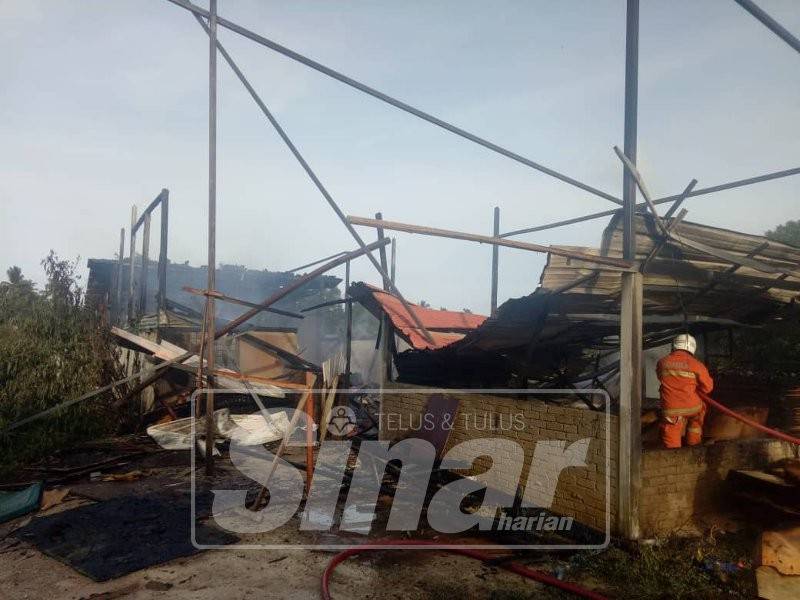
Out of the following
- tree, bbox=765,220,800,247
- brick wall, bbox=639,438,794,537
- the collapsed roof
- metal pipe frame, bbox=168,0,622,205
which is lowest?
brick wall, bbox=639,438,794,537

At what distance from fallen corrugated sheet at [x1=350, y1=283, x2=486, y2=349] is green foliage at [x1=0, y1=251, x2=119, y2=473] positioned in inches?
228

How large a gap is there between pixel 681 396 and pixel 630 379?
1061 millimetres

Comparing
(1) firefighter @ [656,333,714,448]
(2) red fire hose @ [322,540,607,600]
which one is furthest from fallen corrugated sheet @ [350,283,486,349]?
(2) red fire hose @ [322,540,607,600]

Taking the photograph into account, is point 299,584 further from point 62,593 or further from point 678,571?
point 678,571

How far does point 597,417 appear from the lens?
18.0 feet

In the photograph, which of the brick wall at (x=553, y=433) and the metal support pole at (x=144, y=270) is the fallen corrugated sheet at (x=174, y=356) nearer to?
the brick wall at (x=553, y=433)

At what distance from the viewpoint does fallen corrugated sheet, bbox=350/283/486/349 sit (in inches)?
370

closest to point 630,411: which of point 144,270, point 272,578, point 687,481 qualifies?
point 687,481

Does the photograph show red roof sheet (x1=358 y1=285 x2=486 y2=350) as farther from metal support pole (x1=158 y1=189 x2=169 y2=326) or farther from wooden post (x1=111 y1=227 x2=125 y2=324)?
wooden post (x1=111 y1=227 x2=125 y2=324)

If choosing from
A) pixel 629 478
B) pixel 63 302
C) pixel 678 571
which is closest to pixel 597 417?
pixel 629 478

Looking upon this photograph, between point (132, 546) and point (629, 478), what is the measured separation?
519 cm

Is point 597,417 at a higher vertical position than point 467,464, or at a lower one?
higher

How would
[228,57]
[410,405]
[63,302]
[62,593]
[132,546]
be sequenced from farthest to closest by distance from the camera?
[63,302] < [410,405] < [228,57] < [132,546] < [62,593]

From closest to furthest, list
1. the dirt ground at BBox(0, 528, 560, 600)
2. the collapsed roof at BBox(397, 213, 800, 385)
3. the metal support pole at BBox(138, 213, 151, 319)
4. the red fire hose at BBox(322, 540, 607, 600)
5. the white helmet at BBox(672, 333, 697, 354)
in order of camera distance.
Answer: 1. the red fire hose at BBox(322, 540, 607, 600)
2. the dirt ground at BBox(0, 528, 560, 600)
3. the collapsed roof at BBox(397, 213, 800, 385)
4. the white helmet at BBox(672, 333, 697, 354)
5. the metal support pole at BBox(138, 213, 151, 319)
